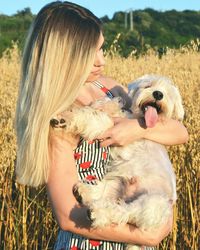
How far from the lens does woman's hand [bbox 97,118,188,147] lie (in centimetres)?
241

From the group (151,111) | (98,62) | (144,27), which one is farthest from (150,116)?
(144,27)

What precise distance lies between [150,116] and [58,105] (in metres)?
0.55

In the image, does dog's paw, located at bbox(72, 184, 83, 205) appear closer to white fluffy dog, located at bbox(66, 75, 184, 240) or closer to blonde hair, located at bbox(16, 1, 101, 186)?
white fluffy dog, located at bbox(66, 75, 184, 240)

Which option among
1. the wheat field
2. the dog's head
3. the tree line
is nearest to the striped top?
the dog's head

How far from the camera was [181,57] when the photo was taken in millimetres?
9891

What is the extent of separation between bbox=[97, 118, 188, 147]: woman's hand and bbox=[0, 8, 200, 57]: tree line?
1458 centimetres

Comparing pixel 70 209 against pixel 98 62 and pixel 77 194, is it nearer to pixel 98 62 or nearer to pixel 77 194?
pixel 77 194

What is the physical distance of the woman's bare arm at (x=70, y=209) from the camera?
2109 millimetres

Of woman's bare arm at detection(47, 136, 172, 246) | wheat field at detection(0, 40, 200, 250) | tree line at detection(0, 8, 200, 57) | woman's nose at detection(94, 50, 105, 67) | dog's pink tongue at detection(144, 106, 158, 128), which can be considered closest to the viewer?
woman's bare arm at detection(47, 136, 172, 246)

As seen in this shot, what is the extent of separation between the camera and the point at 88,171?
2328 millimetres

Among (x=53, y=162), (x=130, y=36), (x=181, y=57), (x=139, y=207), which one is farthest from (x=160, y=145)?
(x=130, y=36)

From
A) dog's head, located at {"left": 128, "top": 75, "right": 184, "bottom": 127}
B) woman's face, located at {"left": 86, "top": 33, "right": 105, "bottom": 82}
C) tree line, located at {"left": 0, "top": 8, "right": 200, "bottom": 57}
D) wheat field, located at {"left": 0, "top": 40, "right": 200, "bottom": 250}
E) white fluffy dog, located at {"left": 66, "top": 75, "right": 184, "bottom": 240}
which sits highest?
tree line, located at {"left": 0, "top": 8, "right": 200, "bottom": 57}

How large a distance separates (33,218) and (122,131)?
1776 millimetres

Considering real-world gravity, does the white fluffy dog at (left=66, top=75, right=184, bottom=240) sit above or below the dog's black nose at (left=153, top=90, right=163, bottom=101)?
below
